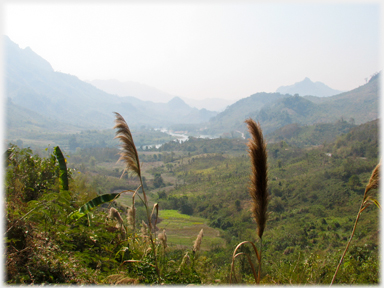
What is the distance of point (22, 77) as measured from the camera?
14662 cm

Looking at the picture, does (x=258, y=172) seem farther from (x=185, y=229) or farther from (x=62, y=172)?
(x=185, y=229)

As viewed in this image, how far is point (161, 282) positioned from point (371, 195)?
1578 millimetres

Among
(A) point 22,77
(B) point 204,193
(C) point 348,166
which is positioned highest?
(A) point 22,77

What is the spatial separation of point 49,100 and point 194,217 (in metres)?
145

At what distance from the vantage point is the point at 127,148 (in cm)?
170

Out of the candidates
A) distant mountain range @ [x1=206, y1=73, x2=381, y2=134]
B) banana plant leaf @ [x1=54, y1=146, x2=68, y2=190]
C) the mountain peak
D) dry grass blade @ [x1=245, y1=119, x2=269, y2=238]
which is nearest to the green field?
banana plant leaf @ [x1=54, y1=146, x2=68, y2=190]

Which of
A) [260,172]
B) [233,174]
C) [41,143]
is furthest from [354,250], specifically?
[41,143]

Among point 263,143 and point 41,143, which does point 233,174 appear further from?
point 41,143

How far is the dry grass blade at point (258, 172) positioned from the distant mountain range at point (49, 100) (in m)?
110

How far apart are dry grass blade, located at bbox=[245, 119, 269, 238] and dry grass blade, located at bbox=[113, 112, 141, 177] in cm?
81

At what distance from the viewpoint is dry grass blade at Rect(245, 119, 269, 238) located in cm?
138

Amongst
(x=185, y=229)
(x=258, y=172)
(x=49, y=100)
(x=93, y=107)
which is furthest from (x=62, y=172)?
(x=93, y=107)

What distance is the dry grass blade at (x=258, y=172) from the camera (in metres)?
1.38

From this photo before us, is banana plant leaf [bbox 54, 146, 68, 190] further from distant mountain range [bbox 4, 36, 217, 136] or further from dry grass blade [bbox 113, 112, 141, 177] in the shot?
distant mountain range [bbox 4, 36, 217, 136]
